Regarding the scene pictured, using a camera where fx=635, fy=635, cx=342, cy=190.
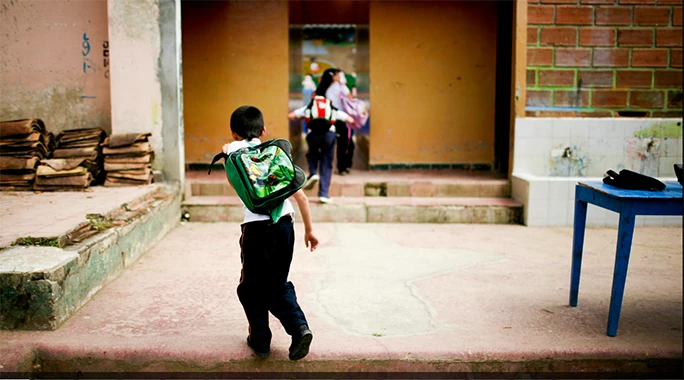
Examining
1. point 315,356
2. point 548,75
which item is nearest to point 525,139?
point 548,75

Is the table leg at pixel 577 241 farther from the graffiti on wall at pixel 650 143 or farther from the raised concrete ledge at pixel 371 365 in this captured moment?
the graffiti on wall at pixel 650 143

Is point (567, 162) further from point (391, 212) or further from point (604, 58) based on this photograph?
point (391, 212)

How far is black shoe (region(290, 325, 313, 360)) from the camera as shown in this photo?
3535mm

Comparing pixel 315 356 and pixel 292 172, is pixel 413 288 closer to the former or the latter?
pixel 315 356

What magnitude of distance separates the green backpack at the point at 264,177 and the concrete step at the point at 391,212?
4442mm

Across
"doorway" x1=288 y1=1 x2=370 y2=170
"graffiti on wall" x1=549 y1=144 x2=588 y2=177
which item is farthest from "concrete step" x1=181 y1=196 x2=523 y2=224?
"doorway" x1=288 y1=1 x2=370 y2=170

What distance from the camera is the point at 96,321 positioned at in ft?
14.0

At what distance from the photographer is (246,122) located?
364cm

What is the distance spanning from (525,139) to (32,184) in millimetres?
5980

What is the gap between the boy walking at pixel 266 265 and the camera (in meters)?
3.51

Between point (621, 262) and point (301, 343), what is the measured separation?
207 centimetres

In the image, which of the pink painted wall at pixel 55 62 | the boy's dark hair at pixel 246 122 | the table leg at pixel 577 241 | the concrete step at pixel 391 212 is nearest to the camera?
the boy's dark hair at pixel 246 122

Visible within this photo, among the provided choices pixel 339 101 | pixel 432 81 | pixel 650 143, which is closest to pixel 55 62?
pixel 339 101

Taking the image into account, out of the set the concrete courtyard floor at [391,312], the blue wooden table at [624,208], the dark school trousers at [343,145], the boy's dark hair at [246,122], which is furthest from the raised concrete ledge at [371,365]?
the dark school trousers at [343,145]
